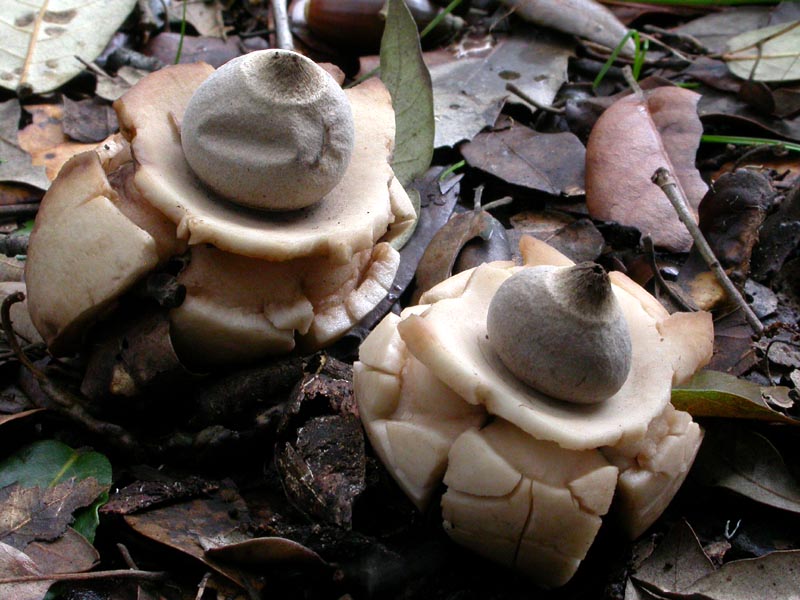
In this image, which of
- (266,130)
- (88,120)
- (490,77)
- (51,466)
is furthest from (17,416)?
(490,77)

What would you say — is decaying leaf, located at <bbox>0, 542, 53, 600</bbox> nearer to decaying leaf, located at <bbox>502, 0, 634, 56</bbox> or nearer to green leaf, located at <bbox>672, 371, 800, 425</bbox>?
green leaf, located at <bbox>672, 371, 800, 425</bbox>

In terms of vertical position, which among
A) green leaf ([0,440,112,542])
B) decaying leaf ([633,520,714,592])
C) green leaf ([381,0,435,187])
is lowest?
green leaf ([0,440,112,542])

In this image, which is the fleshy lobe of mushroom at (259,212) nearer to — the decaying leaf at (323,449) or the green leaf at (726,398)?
the decaying leaf at (323,449)

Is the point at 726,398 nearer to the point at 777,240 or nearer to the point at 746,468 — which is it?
the point at 746,468

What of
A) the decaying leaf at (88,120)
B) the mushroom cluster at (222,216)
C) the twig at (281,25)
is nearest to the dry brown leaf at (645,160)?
the mushroom cluster at (222,216)

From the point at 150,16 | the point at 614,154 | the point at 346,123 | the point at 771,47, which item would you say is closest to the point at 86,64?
the point at 150,16

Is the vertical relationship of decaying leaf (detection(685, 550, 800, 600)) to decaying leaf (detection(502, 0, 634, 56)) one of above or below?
below

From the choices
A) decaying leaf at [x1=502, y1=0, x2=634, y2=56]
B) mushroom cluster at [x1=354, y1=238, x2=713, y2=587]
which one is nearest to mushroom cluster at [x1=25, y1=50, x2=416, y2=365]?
mushroom cluster at [x1=354, y1=238, x2=713, y2=587]
